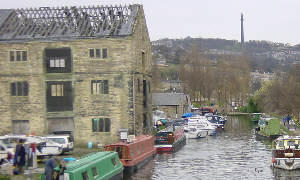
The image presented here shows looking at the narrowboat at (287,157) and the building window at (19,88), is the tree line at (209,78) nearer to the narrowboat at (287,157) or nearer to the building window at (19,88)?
the building window at (19,88)

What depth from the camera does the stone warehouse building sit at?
4712cm

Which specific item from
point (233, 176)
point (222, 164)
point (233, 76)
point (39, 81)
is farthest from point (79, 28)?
point (233, 76)

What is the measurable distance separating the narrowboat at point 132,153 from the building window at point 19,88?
13.8 metres

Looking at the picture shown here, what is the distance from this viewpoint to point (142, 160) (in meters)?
38.7

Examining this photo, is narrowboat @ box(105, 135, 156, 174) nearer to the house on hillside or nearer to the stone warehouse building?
the stone warehouse building

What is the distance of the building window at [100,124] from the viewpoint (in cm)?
4744

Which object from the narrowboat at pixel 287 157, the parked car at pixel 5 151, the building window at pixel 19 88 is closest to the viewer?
the parked car at pixel 5 151

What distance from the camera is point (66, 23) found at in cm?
5019

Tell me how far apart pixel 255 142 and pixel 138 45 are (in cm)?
1929

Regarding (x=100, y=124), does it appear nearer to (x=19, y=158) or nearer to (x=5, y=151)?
(x=5, y=151)

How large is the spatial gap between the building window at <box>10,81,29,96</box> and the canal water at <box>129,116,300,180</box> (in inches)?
552

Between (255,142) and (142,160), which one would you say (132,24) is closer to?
(142,160)

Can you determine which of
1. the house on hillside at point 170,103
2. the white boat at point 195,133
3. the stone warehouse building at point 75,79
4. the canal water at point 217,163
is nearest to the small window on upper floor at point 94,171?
the canal water at point 217,163

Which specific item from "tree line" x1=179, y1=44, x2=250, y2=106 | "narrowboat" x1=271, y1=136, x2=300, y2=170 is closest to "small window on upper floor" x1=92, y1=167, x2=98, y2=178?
"narrowboat" x1=271, y1=136, x2=300, y2=170
